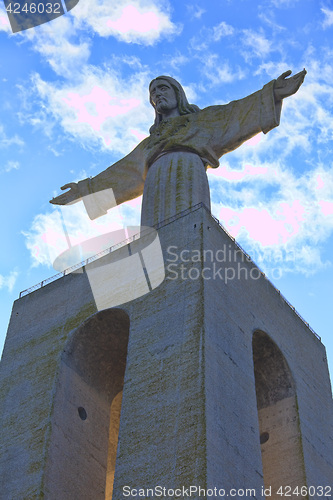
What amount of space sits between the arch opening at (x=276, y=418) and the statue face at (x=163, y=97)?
8592 millimetres

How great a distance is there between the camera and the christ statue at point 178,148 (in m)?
21.8

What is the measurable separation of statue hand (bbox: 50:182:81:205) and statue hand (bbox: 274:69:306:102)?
730cm

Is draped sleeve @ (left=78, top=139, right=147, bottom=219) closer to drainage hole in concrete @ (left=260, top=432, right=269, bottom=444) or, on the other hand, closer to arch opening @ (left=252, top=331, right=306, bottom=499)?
arch opening @ (left=252, top=331, right=306, bottom=499)

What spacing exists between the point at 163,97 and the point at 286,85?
14.6 feet

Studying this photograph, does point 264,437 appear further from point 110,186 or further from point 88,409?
point 110,186

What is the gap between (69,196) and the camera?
25.8m

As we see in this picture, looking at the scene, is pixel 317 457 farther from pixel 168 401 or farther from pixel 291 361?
pixel 168 401

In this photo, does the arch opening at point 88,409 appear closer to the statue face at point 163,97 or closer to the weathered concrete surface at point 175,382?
the weathered concrete surface at point 175,382

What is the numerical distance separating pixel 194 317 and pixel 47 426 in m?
3.89

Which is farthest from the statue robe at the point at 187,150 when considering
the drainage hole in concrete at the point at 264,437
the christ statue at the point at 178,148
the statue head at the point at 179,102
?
the drainage hole in concrete at the point at 264,437

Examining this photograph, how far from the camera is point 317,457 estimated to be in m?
18.2

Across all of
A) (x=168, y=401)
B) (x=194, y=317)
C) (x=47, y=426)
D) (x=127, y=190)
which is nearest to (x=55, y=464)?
(x=47, y=426)

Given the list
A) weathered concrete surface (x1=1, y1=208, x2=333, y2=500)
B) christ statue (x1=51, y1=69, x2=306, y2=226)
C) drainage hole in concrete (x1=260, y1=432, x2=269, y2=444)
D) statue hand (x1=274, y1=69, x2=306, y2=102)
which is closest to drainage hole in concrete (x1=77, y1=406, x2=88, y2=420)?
weathered concrete surface (x1=1, y1=208, x2=333, y2=500)

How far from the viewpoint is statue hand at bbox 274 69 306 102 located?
2159 centimetres
